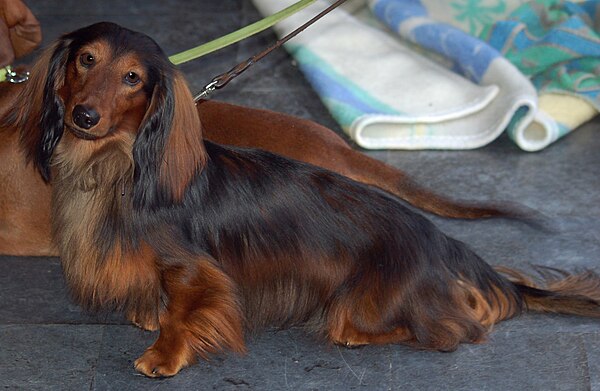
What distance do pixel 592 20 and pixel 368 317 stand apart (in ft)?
7.09

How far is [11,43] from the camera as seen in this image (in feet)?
10.7

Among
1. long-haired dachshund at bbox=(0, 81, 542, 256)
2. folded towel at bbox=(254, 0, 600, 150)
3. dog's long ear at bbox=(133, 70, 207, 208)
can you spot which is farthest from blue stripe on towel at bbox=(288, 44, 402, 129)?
dog's long ear at bbox=(133, 70, 207, 208)

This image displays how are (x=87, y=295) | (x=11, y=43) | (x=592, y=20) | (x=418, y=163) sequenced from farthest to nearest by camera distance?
(x=592, y=20)
(x=418, y=163)
(x=11, y=43)
(x=87, y=295)

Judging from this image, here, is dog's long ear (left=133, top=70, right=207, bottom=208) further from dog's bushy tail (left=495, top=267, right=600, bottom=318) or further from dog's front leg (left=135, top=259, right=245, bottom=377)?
dog's bushy tail (left=495, top=267, right=600, bottom=318)

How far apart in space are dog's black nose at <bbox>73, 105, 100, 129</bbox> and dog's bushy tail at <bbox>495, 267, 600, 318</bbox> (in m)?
1.25

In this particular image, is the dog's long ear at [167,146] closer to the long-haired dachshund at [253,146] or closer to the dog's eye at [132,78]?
the dog's eye at [132,78]

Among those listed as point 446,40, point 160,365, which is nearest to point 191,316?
point 160,365

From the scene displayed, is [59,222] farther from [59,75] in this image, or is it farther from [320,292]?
[320,292]

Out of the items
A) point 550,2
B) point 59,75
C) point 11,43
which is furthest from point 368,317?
point 550,2

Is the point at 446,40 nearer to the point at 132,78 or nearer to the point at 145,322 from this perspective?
the point at 145,322

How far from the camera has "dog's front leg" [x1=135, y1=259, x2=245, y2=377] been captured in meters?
2.69

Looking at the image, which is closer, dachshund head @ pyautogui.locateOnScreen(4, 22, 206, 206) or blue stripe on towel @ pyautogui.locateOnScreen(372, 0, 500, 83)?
dachshund head @ pyautogui.locateOnScreen(4, 22, 206, 206)

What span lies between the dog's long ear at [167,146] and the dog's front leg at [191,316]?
0.69 feet

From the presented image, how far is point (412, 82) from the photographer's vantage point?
418 cm
